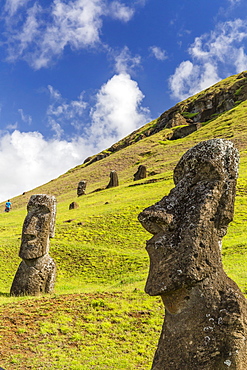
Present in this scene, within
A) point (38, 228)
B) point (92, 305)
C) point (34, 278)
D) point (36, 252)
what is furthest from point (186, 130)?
point (92, 305)

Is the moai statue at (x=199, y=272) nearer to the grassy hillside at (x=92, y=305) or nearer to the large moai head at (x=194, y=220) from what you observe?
the large moai head at (x=194, y=220)

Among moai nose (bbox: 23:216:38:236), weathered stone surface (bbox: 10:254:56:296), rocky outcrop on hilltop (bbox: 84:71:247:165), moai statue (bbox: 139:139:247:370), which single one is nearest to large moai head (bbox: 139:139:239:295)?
moai statue (bbox: 139:139:247:370)

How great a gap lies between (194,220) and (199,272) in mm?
691

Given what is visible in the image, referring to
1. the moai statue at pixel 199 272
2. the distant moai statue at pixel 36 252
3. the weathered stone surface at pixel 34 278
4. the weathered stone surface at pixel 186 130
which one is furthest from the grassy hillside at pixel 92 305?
the weathered stone surface at pixel 186 130

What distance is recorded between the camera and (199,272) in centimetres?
468

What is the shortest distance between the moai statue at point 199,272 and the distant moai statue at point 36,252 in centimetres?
936

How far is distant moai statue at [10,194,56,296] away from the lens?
44.5 feet

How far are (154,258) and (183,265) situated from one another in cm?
46

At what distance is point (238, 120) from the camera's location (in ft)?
286

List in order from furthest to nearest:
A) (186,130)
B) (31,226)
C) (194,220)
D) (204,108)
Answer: (204,108)
(186,130)
(31,226)
(194,220)

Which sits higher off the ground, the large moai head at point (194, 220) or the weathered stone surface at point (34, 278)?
the large moai head at point (194, 220)

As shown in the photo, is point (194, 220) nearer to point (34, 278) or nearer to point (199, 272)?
point (199, 272)

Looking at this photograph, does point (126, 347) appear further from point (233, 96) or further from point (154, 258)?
point (233, 96)

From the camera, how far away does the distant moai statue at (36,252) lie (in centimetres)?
1356
